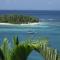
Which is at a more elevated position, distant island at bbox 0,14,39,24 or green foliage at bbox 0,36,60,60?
green foliage at bbox 0,36,60,60

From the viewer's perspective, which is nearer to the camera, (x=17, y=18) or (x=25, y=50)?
(x=25, y=50)

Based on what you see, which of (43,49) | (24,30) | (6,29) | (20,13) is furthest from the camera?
(6,29)

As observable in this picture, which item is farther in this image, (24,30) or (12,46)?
(24,30)

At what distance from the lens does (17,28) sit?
301 inches

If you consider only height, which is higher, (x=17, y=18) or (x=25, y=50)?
(x=25, y=50)

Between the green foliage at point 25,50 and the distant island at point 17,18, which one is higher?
the green foliage at point 25,50

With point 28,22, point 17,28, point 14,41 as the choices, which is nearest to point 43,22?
point 28,22

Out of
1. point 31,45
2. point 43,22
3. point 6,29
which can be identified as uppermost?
point 31,45

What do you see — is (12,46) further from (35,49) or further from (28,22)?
(28,22)

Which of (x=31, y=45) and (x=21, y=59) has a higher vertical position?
(x=31, y=45)

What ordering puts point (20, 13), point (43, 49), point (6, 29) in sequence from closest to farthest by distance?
point (43, 49) → point (20, 13) → point (6, 29)

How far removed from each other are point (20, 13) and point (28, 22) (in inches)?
14.1

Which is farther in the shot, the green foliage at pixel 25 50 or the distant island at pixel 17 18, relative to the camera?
the distant island at pixel 17 18

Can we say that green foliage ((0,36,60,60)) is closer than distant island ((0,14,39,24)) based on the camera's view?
Yes
